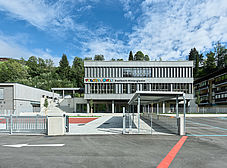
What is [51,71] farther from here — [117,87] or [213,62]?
[213,62]

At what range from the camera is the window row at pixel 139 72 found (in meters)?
43.7

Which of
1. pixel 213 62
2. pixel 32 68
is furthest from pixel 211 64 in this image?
pixel 32 68

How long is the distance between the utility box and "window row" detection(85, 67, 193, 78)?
33.1 metres

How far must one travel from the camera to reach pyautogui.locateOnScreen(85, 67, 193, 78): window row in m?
43.7

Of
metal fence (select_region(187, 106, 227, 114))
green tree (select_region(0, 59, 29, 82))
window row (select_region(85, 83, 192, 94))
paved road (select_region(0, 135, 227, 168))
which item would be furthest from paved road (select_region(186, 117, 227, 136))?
green tree (select_region(0, 59, 29, 82))

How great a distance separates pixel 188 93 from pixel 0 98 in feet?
171

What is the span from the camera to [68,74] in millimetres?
90688

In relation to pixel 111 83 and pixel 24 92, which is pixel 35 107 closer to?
pixel 24 92

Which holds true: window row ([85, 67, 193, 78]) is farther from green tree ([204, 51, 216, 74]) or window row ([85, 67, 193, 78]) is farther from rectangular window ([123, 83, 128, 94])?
green tree ([204, 51, 216, 74])

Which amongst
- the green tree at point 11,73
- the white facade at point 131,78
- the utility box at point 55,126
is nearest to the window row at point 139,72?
the white facade at point 131,78

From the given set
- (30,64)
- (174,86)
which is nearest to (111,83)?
(174,86)

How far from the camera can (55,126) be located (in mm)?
11438

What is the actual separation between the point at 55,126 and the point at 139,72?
36.2 meters

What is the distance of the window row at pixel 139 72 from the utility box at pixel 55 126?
33132 mm
